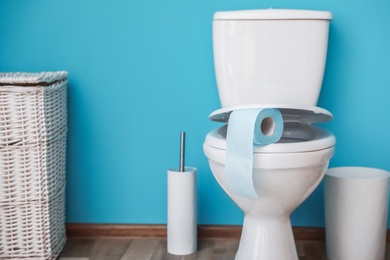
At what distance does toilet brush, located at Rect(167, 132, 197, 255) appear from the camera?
218 cm

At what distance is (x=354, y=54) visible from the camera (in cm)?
223

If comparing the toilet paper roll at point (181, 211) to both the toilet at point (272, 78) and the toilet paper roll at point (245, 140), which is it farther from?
the toilet paper roll at point (245, 140)

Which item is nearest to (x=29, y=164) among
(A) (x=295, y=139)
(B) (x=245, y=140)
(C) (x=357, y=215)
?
(B) (x=245, y=140)

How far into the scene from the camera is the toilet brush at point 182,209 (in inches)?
85.8

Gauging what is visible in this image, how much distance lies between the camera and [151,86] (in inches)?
91.0

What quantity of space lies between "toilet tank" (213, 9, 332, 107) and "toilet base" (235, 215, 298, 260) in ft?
1.40

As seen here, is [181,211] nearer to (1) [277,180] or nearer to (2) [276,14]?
(1) [277,180]

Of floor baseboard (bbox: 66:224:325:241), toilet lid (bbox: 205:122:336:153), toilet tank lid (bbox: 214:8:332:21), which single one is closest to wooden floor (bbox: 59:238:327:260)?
floor baseboard (bbox: 66:224:325:241)

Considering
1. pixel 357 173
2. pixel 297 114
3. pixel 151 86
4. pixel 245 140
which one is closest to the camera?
pixel 245 140

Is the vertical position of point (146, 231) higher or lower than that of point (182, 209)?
lower

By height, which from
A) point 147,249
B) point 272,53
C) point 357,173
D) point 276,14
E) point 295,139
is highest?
point 276,14

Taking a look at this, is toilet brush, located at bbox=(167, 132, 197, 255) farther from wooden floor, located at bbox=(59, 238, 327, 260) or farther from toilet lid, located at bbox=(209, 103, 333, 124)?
toilet lid, located at bbox=(209, 103, 333, 124)

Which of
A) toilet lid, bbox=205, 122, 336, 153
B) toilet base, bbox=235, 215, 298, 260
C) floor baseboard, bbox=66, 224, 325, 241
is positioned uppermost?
toilet lid, bbox=205, 122, 336, 153

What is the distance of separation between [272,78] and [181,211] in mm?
560
